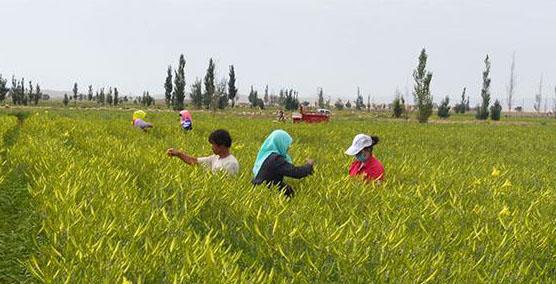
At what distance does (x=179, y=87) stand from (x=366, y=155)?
63.2 meters

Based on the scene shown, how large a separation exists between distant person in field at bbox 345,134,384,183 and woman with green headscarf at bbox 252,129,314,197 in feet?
2.68

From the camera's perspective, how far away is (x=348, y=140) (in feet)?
60.7

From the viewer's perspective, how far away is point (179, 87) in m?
67.6

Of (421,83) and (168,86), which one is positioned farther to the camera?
(168,86)

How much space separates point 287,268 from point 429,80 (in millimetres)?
51105

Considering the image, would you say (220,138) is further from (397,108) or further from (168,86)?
(168,86)

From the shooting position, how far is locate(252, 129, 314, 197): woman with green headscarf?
577 cm

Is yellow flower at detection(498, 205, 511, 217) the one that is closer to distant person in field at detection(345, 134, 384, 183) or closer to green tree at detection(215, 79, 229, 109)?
distant person in field at detection(345, 134, 384, 183)

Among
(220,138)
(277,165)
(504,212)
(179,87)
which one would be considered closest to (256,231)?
(504,212)

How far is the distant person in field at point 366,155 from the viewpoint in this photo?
6.38 meters

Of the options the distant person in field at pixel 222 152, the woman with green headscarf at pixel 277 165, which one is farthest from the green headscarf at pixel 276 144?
the distant person in field at pixel 222 152

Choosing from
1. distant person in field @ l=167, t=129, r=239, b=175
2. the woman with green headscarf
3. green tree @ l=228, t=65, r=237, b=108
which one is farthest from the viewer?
green tree @ l=228, t=65, r=237, b=108

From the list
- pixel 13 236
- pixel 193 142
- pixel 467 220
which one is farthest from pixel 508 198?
pixel 193 142

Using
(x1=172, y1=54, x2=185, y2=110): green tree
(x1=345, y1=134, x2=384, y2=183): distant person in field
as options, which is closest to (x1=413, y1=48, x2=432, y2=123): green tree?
(x1=172, y1=54, x2=185, y2=110): green tree
